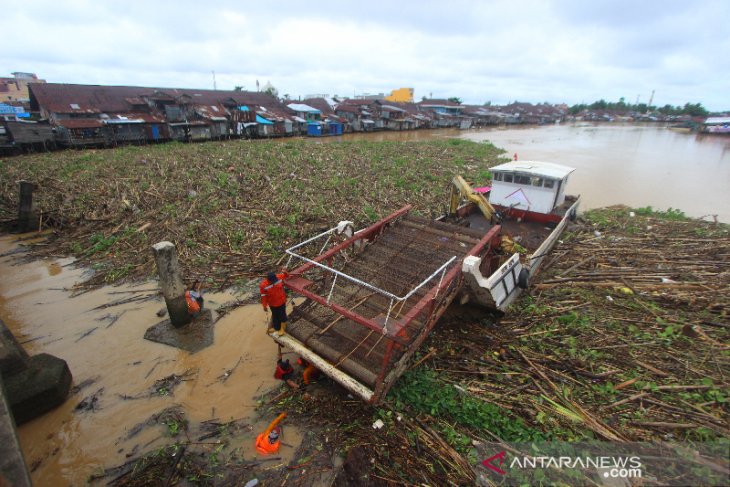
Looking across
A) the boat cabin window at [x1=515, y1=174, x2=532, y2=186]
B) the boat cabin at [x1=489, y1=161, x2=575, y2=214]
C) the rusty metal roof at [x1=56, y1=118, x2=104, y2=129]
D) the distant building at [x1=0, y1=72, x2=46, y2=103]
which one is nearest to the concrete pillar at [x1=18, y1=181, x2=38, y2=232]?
the boat cabin at [x1=489, y1=161, x2=575, y2=214]

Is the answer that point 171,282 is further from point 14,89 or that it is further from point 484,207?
point 14,89

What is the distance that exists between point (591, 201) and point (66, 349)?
25.8 meters

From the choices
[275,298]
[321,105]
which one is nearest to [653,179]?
[275,298]

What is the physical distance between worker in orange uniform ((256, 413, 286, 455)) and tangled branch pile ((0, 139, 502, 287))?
565 centimetres

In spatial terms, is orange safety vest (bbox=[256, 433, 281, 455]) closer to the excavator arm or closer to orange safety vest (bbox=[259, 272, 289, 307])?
orange safety vest (bbox=[259, 272, 289, 307])

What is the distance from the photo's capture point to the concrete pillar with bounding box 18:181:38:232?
43.9ft

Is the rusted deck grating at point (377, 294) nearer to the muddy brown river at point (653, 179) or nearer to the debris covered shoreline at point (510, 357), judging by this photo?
the debris covered shoreline at point (510, 357)

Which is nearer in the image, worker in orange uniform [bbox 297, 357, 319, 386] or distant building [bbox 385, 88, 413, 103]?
worker in orange uniform [bbox 297, 357, 319, 386]

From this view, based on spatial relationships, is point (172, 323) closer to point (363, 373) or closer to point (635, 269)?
point (363, 373)

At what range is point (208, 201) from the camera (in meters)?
15.3

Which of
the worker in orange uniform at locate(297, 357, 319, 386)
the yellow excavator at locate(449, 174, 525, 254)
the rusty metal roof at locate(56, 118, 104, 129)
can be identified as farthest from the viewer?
the rusty metal roof at locate(56, 118, 104, 129)

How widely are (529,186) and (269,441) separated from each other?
38.2ft

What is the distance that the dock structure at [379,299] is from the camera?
5547 millimetres

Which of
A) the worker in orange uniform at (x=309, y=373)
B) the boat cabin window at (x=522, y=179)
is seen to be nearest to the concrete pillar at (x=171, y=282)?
the worker in orange uniform at (x=309, y=373)
